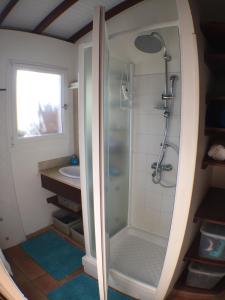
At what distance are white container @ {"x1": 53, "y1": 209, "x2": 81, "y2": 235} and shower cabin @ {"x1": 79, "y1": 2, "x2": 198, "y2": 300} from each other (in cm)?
50

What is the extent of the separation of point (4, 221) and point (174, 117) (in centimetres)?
185

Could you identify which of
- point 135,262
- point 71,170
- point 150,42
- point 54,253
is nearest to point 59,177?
point 71,170

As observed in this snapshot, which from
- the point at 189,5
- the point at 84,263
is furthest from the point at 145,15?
the point at 84,263

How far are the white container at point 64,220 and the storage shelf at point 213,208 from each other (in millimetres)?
1366

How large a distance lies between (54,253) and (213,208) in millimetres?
1579

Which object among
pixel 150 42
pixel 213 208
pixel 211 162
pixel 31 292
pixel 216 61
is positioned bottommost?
pixel 31 292

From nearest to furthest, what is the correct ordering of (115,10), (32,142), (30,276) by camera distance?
(115,10) < (30,276) < (32,142)

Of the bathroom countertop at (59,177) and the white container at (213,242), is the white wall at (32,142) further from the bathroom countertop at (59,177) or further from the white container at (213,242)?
the white container at (213,242)

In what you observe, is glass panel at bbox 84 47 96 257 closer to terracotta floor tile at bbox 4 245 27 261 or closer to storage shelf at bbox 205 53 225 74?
storage shelf at bbox 205 53 225 74

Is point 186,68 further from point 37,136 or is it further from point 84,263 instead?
point 84,263

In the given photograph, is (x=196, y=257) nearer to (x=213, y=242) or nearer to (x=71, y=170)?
(x=213, y=242)

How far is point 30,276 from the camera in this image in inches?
69.7

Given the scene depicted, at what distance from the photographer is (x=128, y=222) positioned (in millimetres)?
2297

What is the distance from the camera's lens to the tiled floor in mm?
1633
